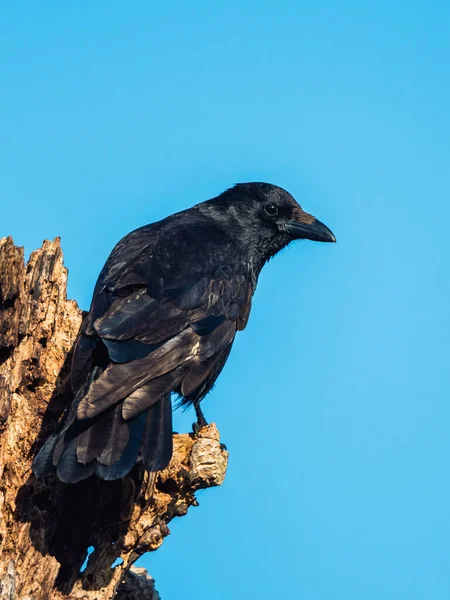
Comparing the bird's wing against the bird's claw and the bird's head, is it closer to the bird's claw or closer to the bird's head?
the bird's claw

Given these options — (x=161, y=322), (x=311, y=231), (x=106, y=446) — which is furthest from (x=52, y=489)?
(x=311, y=231)

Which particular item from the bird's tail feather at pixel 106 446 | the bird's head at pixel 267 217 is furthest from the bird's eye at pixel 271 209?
the bird's tail feather at pixel 106 446

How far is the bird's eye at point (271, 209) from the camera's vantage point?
9.09 meters

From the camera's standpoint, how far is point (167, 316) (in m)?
6.78

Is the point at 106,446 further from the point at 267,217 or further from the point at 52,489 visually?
the point at 267,217

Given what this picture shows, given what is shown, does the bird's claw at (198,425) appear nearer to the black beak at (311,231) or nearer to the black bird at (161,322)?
the black bird at (161,322)

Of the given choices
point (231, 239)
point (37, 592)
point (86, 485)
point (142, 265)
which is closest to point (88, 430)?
point (86, 485)

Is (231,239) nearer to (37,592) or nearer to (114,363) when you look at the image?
(114,363)

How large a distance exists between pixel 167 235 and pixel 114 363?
6.54 ft

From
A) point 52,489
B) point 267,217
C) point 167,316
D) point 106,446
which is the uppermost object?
point 267,217

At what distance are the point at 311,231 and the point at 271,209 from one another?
465 millimetres

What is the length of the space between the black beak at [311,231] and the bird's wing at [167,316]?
3.20ft

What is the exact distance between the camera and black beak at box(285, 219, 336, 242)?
9.11 metres

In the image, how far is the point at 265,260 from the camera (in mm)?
9023
